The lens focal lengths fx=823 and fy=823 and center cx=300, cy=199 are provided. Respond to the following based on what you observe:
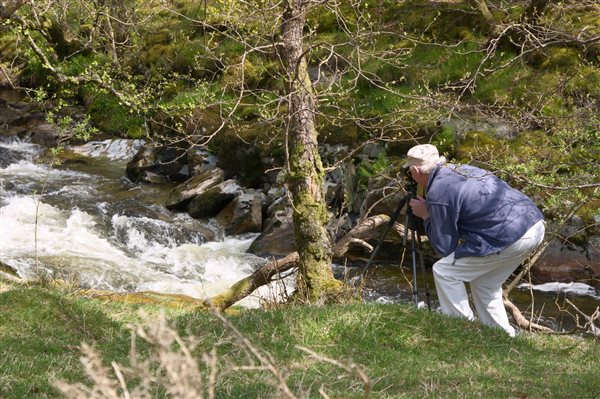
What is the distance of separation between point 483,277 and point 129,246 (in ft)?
29.2

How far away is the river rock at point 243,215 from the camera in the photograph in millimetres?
15680

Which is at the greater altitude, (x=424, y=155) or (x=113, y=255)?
(x=424, y=155)

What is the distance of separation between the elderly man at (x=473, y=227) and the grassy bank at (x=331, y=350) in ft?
1.37

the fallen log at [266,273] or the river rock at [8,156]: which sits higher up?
→ the river rock at [8,156]

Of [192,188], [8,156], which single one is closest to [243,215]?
[192,188]

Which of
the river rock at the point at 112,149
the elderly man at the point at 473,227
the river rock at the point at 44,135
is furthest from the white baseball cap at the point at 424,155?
the river rock at the point at 44,135

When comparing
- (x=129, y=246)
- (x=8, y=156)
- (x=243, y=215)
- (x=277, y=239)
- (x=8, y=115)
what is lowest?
(x=277, y=239)

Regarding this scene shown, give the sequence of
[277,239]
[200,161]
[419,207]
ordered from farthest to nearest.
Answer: [200,161] < [277,239] < [419,207]

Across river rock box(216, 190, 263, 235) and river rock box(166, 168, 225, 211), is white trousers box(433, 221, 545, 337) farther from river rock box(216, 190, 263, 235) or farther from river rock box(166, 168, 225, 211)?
river rock box(166, 168, 225, 211)

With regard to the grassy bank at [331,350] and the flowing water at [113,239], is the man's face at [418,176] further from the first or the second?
the flowing water at [113,239]

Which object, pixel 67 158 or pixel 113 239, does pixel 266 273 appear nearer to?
pixel 113 239

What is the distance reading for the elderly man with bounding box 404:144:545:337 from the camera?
6.86 metres

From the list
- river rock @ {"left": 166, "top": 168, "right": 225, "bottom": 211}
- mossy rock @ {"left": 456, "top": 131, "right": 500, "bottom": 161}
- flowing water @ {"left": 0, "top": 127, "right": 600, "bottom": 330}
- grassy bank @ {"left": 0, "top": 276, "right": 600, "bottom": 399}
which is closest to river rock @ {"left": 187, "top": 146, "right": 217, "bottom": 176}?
river rock @ {"left": 166, "top": 168, "right": 225, "bottom": 211}

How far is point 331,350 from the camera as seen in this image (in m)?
6.33
